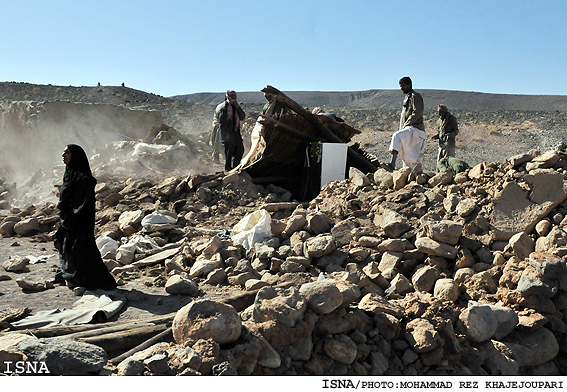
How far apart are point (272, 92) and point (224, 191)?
1.84 meters

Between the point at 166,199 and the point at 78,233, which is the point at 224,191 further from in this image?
the point at 78,233

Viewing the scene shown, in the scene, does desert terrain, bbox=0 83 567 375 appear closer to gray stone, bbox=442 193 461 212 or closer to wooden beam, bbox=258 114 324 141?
gray stone, bbox=442 193 461 212

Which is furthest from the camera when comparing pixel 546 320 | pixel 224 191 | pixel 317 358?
pixel 224 191

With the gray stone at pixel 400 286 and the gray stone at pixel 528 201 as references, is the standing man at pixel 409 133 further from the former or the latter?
the gray stone at pixel 400 286

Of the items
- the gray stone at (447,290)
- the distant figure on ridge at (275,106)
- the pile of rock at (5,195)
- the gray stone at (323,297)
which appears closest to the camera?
the gray stone at (323,297)

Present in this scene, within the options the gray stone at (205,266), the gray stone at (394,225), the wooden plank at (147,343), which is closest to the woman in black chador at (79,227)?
the gray stone at (205,266)

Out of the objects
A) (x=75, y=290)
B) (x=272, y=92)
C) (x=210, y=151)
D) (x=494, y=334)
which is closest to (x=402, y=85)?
(x=272, y=92)

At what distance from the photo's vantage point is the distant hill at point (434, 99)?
186 feet

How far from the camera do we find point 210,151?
13883mm

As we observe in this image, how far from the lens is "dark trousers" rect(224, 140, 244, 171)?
9.72 meters

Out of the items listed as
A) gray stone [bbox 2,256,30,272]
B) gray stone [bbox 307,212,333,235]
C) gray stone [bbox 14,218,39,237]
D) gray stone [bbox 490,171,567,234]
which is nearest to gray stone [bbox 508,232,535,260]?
gray stone [bbox 490,171,567,234]

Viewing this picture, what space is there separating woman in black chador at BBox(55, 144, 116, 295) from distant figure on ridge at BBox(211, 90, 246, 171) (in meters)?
4.65

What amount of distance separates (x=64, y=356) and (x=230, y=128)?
735 cm

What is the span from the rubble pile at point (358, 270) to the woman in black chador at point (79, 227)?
0.48 metres
